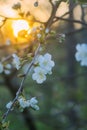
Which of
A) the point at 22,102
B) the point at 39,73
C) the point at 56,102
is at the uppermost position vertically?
the point at 56,102

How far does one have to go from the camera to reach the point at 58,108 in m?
4.96

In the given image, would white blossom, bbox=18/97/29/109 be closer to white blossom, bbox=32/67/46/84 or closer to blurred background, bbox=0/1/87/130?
white blossom, bbox=32/67/46/84

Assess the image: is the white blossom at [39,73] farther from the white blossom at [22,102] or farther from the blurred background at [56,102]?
the blurred background at [56,102]

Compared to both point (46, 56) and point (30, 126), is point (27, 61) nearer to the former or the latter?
point (46, 56)

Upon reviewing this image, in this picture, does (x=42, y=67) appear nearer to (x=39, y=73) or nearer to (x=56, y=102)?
(x=39, y=73)

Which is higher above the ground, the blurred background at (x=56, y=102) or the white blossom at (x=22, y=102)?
the blurred background at (x=56, y=102)

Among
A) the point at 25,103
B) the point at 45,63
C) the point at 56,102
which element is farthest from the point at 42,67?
the point at 56,102

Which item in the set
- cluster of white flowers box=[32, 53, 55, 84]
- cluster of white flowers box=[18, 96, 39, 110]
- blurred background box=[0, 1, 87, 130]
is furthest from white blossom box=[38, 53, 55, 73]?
blurred background box=[0, 1, 87, 130]

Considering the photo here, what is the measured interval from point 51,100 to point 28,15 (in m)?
3.66

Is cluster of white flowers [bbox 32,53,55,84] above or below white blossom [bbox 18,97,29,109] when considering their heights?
above

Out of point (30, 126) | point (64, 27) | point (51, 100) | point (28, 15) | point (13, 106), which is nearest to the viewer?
point (13, 106)

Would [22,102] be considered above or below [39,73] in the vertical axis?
below

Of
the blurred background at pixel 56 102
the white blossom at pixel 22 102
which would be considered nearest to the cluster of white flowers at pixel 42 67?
the white blossom at pixel 22 102

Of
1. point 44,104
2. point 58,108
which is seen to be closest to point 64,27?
point 58,108
